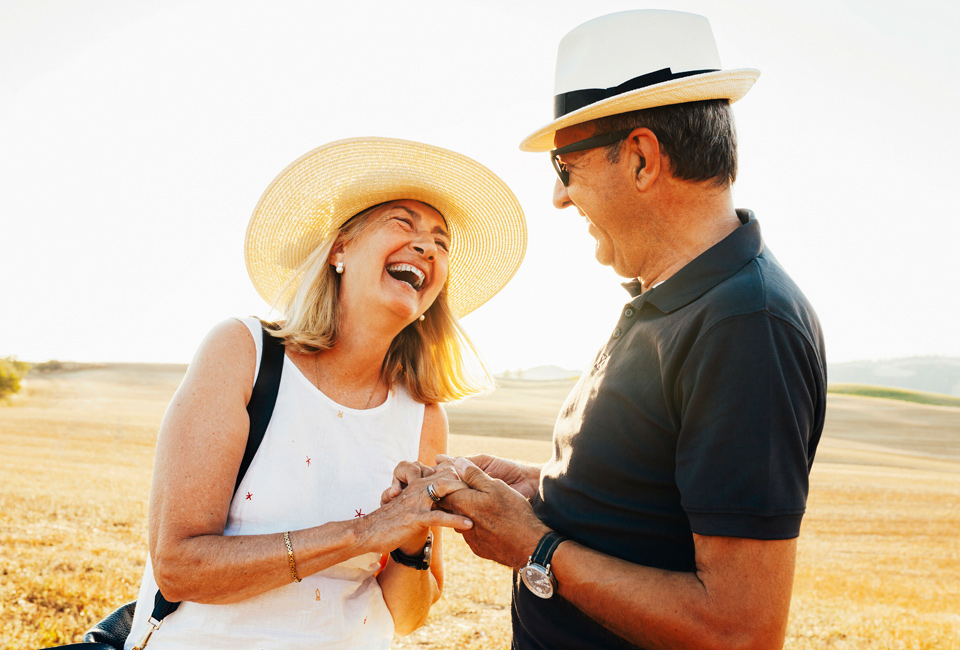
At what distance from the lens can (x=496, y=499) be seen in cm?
210

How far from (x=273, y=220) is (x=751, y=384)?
2.71 metres

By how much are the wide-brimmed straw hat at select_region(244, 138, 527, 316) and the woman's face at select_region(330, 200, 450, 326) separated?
17 centimetres

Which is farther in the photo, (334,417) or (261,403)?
(334,417)

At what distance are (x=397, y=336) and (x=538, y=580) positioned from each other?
1.80 meters

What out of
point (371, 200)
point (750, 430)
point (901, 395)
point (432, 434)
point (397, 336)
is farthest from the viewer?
point (901, 395)

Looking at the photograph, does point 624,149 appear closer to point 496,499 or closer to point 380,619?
point 496,499

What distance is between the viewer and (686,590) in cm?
159

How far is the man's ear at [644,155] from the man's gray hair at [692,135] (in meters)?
0.02

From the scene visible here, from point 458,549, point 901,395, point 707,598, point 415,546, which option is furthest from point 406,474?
point 901,395

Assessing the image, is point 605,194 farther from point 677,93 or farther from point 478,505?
point 478,505

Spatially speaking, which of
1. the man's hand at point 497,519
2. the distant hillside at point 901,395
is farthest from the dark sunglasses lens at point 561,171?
the distant hillside at point 901,395

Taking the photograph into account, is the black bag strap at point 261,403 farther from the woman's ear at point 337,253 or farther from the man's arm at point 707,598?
the man's arm at point 707,598

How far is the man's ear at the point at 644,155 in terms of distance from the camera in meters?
1.99

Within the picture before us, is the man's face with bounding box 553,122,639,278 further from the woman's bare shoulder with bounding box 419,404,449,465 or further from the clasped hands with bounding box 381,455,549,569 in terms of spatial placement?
the woman's bare shoulder with bounding box 419,404,449,465
